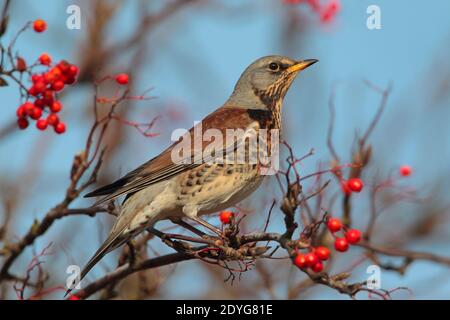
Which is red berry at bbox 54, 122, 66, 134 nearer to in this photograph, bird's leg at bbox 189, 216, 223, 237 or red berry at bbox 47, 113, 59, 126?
red berry at bbox 47, 113, 59, 126

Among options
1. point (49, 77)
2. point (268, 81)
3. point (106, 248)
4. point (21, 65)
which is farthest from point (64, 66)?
point (268, 81)

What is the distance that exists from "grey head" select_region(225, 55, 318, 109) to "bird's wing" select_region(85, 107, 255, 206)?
0.96 feet

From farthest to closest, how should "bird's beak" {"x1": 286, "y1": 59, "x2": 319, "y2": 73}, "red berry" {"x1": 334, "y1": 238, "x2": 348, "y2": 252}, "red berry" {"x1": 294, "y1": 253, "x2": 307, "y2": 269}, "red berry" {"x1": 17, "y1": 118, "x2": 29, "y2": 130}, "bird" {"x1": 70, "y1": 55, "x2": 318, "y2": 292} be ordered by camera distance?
"bird's beak" {"x1": 286, "y1": 59, "x2": 319, "y2": 73}, "bird" {"x1": 70, "y1": 55, "x2": 318, "y2": 292}, "red berry" {"x1": 17, "y1": 118, "x2": 29, "y2": 130}, "red berry" {"x1": 334, "y1": 238, "x2": 348, "y2": 252}, "red berry" {"x1": 294, "y1": 253, "x2": 307, "y2": 269}

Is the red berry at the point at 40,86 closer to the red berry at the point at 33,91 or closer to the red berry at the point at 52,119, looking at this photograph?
the red berry at the point at 33,91

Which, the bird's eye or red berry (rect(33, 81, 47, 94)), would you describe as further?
the bird's eye

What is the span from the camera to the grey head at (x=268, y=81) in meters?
5.75

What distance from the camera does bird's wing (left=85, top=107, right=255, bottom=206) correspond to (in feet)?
14.9

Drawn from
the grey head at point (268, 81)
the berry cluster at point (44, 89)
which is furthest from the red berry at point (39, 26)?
the grey head at point (268, 81)

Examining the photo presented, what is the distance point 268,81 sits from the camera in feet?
19.0

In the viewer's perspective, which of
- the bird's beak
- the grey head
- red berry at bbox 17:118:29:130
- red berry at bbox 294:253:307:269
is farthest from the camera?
the grey head

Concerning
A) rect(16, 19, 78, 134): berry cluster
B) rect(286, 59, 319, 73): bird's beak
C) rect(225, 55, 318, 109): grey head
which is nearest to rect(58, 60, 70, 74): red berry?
rect(16, 19, 78, 134): berry cluster

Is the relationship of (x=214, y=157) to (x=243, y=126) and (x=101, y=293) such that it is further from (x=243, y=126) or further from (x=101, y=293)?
(x=101, y=293)

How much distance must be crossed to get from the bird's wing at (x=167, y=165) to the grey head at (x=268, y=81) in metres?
0.29
